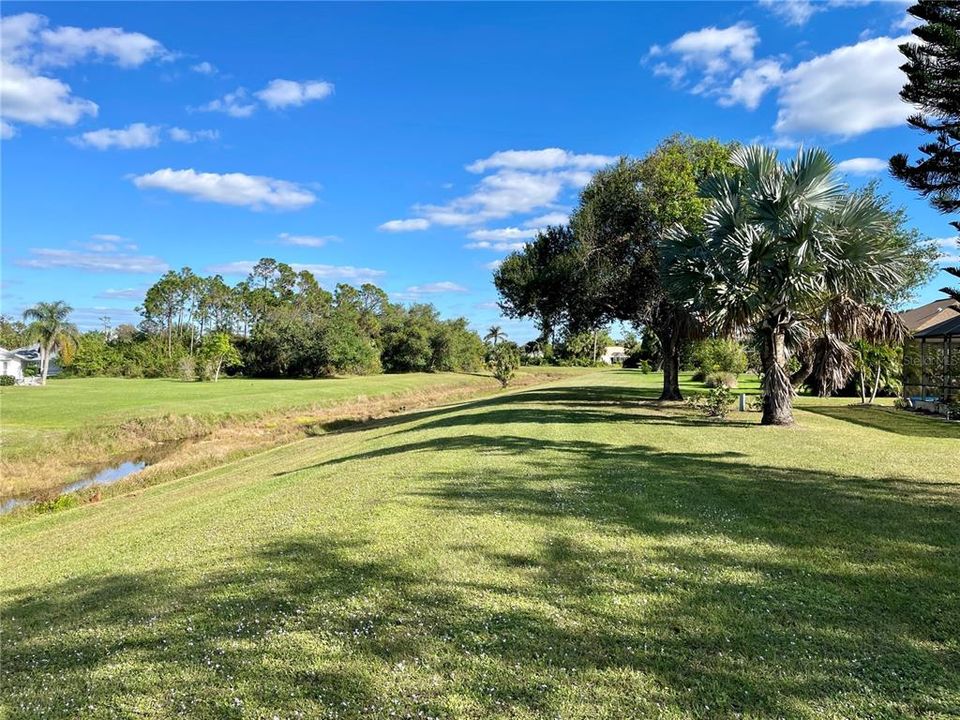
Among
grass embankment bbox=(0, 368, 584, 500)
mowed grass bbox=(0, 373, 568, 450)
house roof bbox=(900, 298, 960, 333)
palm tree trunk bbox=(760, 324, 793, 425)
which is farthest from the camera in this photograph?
house roof bbox=(900, 298, 960, 333)

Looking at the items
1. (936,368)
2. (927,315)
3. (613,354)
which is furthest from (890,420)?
(613,354)

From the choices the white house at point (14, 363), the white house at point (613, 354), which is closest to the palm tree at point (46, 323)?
the white house at point (14, 363)

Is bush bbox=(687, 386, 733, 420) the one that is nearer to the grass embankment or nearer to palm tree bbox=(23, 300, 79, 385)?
the grass embankment

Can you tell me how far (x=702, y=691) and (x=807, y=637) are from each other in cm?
105

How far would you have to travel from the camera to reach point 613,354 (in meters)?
123

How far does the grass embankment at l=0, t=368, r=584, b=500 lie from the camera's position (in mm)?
17312

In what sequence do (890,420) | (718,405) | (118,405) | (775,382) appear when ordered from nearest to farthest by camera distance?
(775,382), (718,405), (890,420), (118,405)

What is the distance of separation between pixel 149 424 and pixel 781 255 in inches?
949

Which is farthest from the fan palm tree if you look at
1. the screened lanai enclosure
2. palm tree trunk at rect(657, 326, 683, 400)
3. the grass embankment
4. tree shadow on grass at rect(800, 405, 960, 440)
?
the grass embankment

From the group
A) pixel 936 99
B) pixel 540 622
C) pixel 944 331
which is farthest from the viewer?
pixel 944 331

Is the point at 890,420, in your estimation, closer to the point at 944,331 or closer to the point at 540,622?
the point at 944,331

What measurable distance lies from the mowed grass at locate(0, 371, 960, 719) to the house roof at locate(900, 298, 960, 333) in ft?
97.0

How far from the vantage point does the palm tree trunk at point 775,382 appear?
48.0ft

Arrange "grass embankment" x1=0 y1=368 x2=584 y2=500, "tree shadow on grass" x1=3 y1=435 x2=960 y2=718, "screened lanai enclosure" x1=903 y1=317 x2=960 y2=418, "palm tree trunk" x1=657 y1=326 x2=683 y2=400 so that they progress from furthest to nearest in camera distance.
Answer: "palm tree trunk" x1=657 y1=326 x2=683 y2=400
"screened lanai enclosure" x1=903 y1=317 x2=960 y2=418
"grass embankment" x1=0 y1=368 x2=584 y2=500
"tree shadow on grass" x1=3 y1=435 x2=960 y2=718
